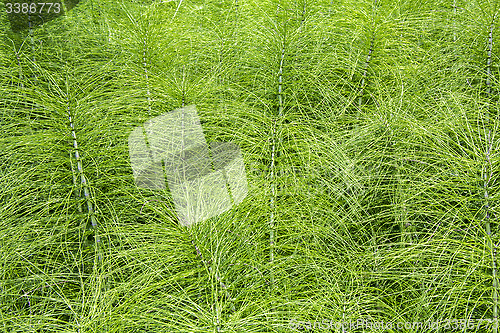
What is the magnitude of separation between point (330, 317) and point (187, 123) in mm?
1178

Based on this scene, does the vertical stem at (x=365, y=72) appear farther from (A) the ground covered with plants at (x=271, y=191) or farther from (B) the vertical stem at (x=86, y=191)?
(B) the vertical stem at (x=86, y=191)

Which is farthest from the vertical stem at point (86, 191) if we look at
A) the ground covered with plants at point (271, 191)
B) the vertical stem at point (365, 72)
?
the vertical stem at point (365, 72)

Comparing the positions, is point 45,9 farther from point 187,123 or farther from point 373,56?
point 373,56

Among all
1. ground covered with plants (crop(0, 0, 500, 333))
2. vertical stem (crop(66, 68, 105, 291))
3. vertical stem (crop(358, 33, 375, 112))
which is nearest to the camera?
ground covered with plants (crop(0, 0, 500, 333))

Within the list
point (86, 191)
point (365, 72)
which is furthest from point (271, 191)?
point (365, 72)

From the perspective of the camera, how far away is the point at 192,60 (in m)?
2.68

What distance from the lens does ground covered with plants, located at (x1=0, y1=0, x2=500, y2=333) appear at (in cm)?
144

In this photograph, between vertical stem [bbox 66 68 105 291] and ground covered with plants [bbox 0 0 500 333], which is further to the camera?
vertical stem [bbox 66 68 105 291]

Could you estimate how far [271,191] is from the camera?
5.63 feet

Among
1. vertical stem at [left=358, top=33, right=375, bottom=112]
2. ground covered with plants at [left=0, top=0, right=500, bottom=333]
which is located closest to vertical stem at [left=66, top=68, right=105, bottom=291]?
ground covered with plants at [left=0, top=0, right=500, bottom=333]

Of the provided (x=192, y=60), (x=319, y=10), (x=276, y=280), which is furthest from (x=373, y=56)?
(x=276, y=280)

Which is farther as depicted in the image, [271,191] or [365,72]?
[365,72]

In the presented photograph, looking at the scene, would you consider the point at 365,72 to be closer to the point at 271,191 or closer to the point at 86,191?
the point at 271,191

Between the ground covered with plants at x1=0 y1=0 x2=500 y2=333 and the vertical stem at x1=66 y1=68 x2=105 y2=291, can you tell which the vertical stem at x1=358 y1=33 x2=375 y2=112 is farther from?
the vertical stem at x1=66 y1=68 x2=105 y2=291
